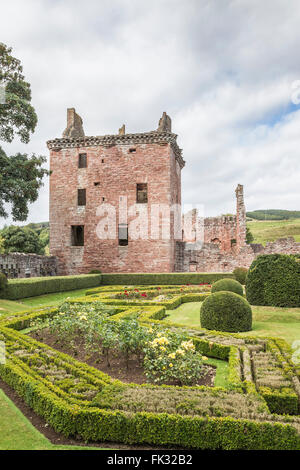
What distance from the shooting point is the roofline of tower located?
24844 mm

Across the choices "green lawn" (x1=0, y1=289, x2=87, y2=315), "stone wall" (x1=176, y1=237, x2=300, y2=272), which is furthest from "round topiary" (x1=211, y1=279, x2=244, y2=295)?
"stone wall" (x1=176, y1=237, x2=300, y2=272)

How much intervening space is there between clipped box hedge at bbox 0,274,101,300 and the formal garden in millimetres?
3354

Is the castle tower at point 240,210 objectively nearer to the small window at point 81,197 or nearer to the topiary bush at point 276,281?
the small window at point 81,197

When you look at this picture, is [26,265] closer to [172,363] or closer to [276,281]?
[276,281]

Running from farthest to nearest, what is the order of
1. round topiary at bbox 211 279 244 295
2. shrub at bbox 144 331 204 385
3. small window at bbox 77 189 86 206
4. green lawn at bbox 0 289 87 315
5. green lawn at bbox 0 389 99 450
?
small window at bbox 77 189 86 206, round topiary at bbox 211 279 244 295, green lawn at bbox 0 289 87 315, shrub at bbox 144 331 204 385, green lawn at bbox 0 389 99 450

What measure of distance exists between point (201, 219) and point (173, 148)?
13.6m

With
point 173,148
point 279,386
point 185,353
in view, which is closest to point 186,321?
point 185,353

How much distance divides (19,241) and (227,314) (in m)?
32.9

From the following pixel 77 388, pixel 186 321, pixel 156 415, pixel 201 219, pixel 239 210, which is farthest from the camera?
pixel 201 219

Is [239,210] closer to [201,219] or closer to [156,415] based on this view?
[201,219]

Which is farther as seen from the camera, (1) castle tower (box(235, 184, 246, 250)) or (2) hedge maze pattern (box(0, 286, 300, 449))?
(1) castle tower (box(235, 184, 246, 250))

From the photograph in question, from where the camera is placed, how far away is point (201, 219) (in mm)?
37750

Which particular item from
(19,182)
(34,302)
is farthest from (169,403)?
(19,182)

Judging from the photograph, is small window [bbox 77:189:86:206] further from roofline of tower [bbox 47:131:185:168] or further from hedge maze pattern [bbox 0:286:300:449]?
hedge maze pattern [bbox 0:286:300:449]
